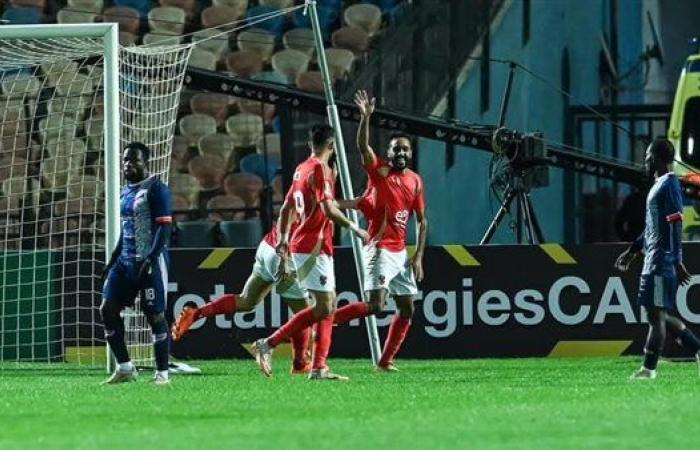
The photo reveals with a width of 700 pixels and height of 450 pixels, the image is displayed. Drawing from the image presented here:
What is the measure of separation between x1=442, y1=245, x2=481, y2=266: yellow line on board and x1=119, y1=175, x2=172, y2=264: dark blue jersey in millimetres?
5423

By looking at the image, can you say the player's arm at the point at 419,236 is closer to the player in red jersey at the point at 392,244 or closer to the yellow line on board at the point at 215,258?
the player in red jersey at the point at 392,244

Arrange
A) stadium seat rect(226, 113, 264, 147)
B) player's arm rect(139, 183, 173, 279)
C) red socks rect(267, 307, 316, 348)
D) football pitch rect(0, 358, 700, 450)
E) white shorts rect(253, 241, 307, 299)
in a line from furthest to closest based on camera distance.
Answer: stadium seat rect(226, 113, 264, 147) → white shorts rect(253, 241, 307, 299) → red socks rect(267, 307, 316, 348) → player's arm rect(139, 183, 173, 279) → football pitch rect(0, 358, 700, 450)

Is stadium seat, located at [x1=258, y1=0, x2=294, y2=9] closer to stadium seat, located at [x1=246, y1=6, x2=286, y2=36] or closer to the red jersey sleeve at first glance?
stadium seat, located at [x1=246, y1=6, x2=286, y2=36]

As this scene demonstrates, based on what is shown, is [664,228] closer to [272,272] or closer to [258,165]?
[272,272]

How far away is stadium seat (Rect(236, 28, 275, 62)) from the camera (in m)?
28.2

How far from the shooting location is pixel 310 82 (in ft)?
90.8

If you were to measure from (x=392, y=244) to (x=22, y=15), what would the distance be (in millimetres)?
14093

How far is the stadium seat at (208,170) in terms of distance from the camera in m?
26.6

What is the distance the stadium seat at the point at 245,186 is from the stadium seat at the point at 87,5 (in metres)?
4.20

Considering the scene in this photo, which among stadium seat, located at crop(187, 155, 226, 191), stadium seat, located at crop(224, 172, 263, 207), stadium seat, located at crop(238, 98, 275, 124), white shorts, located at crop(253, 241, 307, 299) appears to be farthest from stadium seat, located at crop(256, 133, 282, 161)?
white shorts, located at crop(253, 241, 307, 299)

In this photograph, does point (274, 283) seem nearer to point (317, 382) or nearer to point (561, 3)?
point (317, 382)

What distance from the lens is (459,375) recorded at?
1573 cm

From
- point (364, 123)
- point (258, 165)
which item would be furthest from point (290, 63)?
point (364, 123)

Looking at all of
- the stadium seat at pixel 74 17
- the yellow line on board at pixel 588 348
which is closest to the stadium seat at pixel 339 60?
the stadium seat at pixel 74 17
